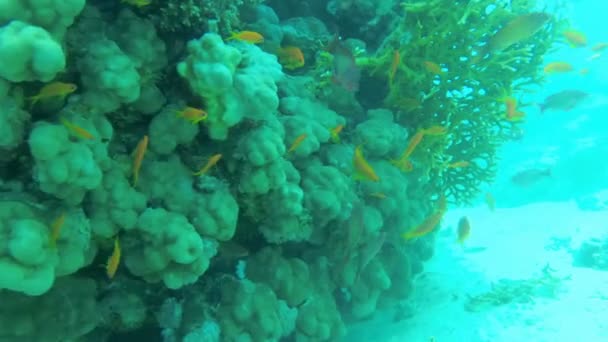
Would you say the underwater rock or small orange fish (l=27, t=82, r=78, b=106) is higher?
small orange fish (l=27, t=82, r=78, b=106)

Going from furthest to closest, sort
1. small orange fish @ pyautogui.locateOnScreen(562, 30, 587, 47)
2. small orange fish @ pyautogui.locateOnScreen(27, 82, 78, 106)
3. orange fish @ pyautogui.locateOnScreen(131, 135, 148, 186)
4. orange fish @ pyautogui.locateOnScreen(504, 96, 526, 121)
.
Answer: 1. small orange fish @ pyautogui.locateOnScreen(562, 30, 587, 47)
2. orange fish @ pyautogui.locateOnScreen(504, 96, 526, 121)
3. orange fish @ pyautogui.locateOnScreen(131, 135, 148, 186)
4. small orange fish @ pyautogui.locateOnScreen(27, 82, 78, 106)

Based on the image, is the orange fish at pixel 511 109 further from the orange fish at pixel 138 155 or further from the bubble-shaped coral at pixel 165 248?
the orange fish at pixel 138 155

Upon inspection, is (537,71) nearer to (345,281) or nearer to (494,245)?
(345,281)

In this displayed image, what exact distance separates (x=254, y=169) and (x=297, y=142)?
1.92ft

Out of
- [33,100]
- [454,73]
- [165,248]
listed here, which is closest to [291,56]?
[454,73]

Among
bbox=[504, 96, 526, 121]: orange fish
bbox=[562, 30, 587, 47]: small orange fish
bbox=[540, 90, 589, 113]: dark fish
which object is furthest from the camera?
bbox=[562, 30, 587, 47]: small orange fish

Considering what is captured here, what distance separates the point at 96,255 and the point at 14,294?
560mm

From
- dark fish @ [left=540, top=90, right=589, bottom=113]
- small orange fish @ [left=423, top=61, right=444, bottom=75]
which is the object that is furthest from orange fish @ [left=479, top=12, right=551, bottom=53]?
dark fish @ [left=540, top=90, right=589, bottom=113]

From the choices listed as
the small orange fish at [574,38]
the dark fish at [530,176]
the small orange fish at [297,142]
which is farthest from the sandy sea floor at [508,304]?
the small orange fish at [574,38]

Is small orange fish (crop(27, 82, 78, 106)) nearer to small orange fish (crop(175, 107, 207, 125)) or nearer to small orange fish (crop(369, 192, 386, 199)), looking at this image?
small orange fish (crop(175, 107, 207, 125))

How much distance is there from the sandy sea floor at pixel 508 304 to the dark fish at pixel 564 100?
9.57ft

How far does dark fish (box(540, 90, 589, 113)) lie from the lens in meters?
7.18

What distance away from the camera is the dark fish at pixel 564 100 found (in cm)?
718

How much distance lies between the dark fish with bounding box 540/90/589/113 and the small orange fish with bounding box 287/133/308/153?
16.9ft
